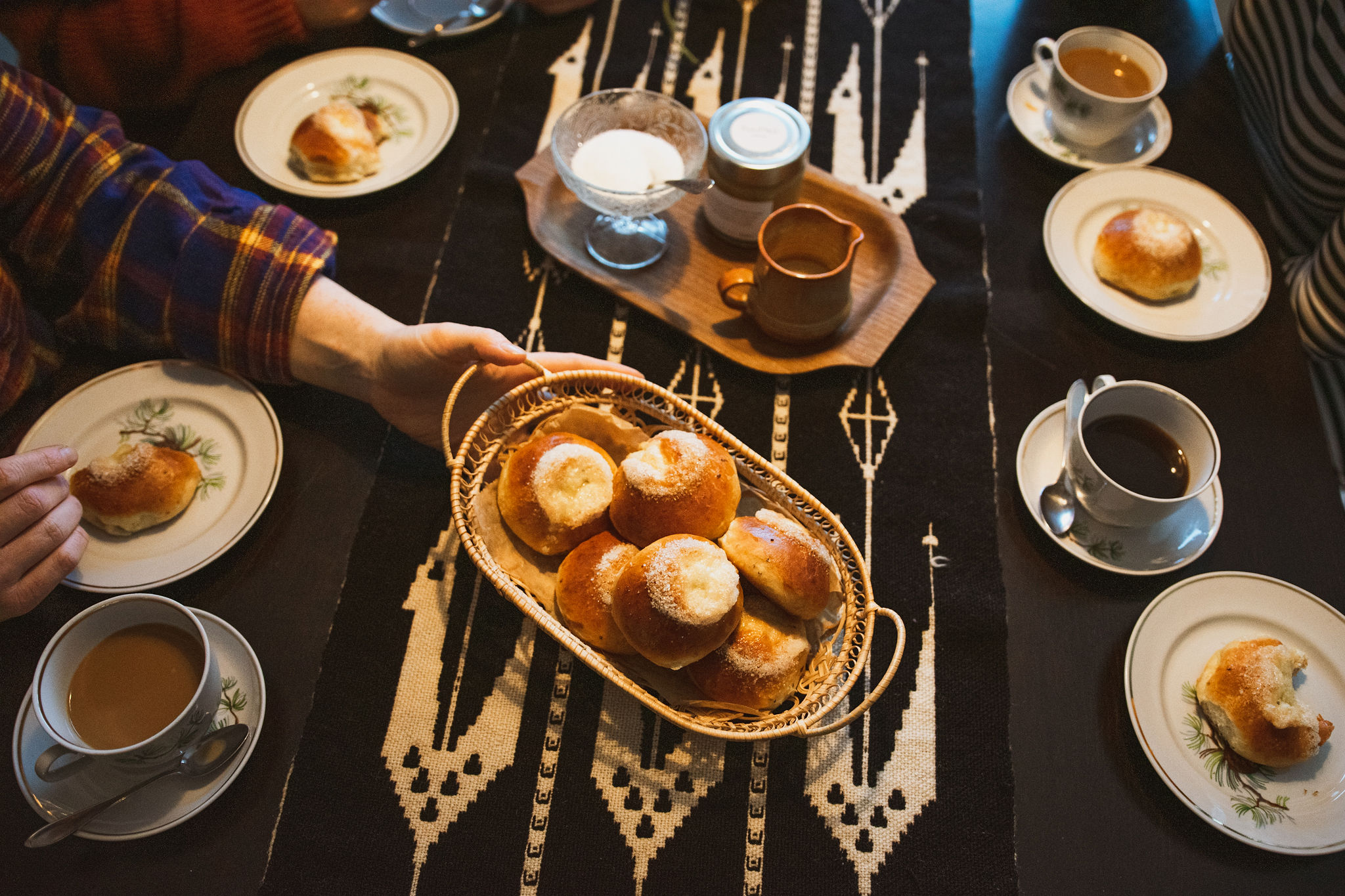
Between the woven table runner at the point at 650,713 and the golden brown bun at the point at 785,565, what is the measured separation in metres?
0.17

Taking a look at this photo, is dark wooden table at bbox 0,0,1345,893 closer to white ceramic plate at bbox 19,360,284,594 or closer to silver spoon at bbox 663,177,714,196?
white ceramic plate at bbox 19,360,284,594

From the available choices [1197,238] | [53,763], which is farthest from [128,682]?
[1197,238]

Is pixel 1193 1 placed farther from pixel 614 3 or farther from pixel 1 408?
pixel 1 408

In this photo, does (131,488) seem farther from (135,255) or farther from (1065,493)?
(1065,493)

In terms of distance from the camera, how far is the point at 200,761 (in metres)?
0.77

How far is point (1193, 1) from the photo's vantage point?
1394 millimetres

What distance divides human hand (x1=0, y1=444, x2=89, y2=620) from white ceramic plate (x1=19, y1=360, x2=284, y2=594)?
0.17ft

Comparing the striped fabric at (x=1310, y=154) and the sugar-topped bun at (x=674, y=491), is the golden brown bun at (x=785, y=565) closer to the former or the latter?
the sugar-topped bun at (x=674, y=491)

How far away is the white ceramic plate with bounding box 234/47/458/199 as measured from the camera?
1.15 m

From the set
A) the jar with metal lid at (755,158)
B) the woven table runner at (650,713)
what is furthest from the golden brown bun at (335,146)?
the jar with metal lid at (755,158)

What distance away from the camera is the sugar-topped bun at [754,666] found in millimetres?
740

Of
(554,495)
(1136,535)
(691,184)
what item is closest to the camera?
(554,495)

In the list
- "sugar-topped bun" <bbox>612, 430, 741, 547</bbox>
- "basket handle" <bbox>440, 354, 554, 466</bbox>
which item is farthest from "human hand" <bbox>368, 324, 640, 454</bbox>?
"sugar-topped bun" <bbox>612, 430, 741, 547</bbox>

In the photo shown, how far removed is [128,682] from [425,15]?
115cm
